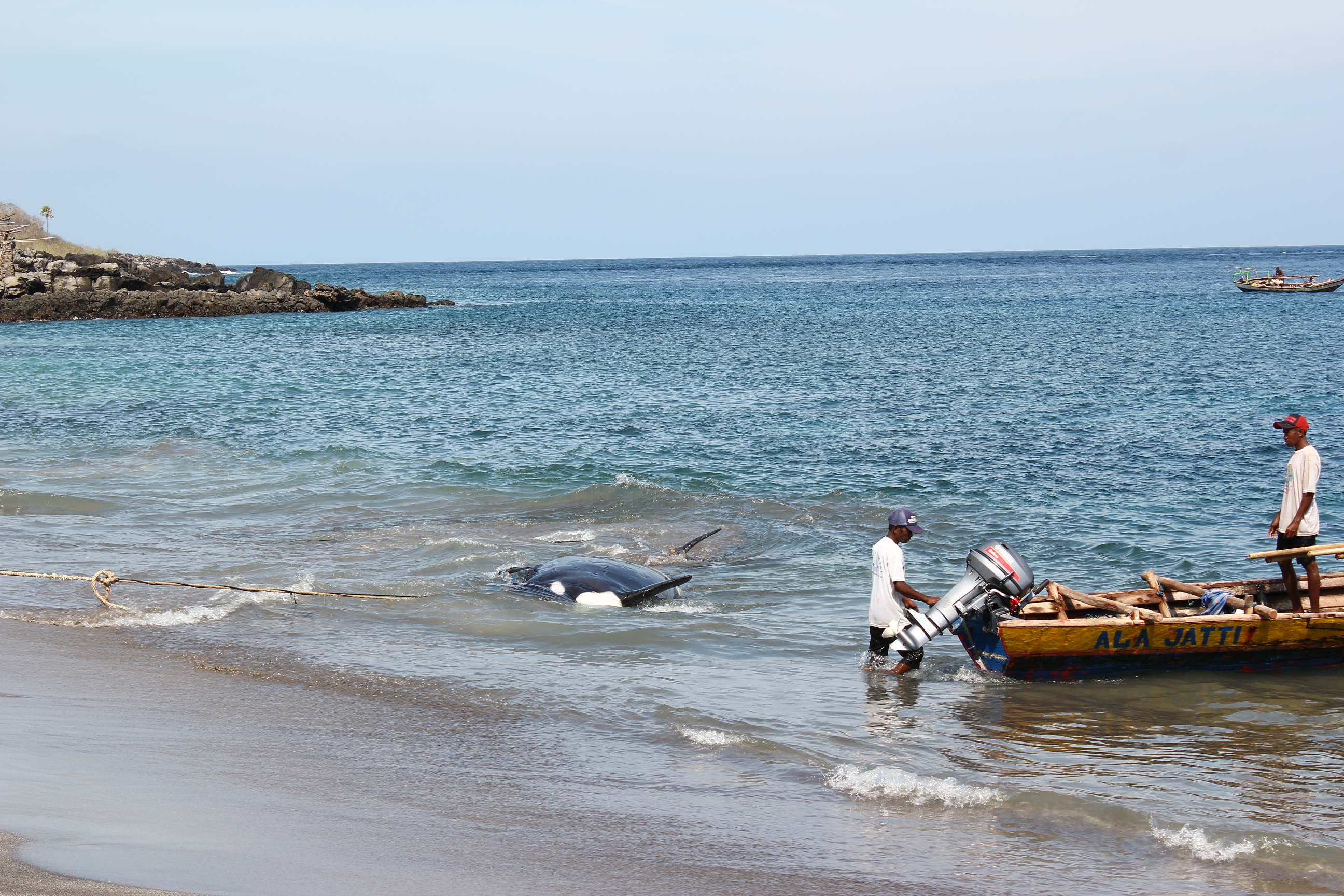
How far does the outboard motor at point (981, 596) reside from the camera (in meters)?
9.27

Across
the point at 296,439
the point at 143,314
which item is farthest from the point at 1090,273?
the point at 296,439

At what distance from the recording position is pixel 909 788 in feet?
21.9

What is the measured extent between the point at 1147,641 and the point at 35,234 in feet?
303

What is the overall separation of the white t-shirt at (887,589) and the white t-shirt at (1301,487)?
0.39 ft

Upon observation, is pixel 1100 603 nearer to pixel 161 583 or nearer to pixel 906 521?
pixel 906 521

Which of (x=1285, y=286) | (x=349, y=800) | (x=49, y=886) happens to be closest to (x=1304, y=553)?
(x=349, y=800)

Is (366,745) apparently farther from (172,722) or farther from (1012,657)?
(1012,657)

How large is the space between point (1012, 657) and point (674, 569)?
16.5ft

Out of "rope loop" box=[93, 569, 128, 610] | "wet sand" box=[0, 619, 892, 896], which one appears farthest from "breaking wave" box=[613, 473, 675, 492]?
"wet sand" box=[0, 619, 892, 896]

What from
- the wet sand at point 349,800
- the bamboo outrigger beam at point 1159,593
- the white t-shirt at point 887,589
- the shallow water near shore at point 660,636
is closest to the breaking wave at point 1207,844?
the shallow water near shore at point 660,636

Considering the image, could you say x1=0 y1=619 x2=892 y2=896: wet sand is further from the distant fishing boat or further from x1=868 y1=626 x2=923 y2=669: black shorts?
the distant fishing boat

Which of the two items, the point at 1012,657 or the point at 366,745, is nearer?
the point at 366,745

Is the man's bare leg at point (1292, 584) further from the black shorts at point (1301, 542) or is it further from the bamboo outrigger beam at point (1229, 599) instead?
the bamboo outrigger beam at point (1229, 599)

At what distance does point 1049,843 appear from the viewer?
19.7 feet
